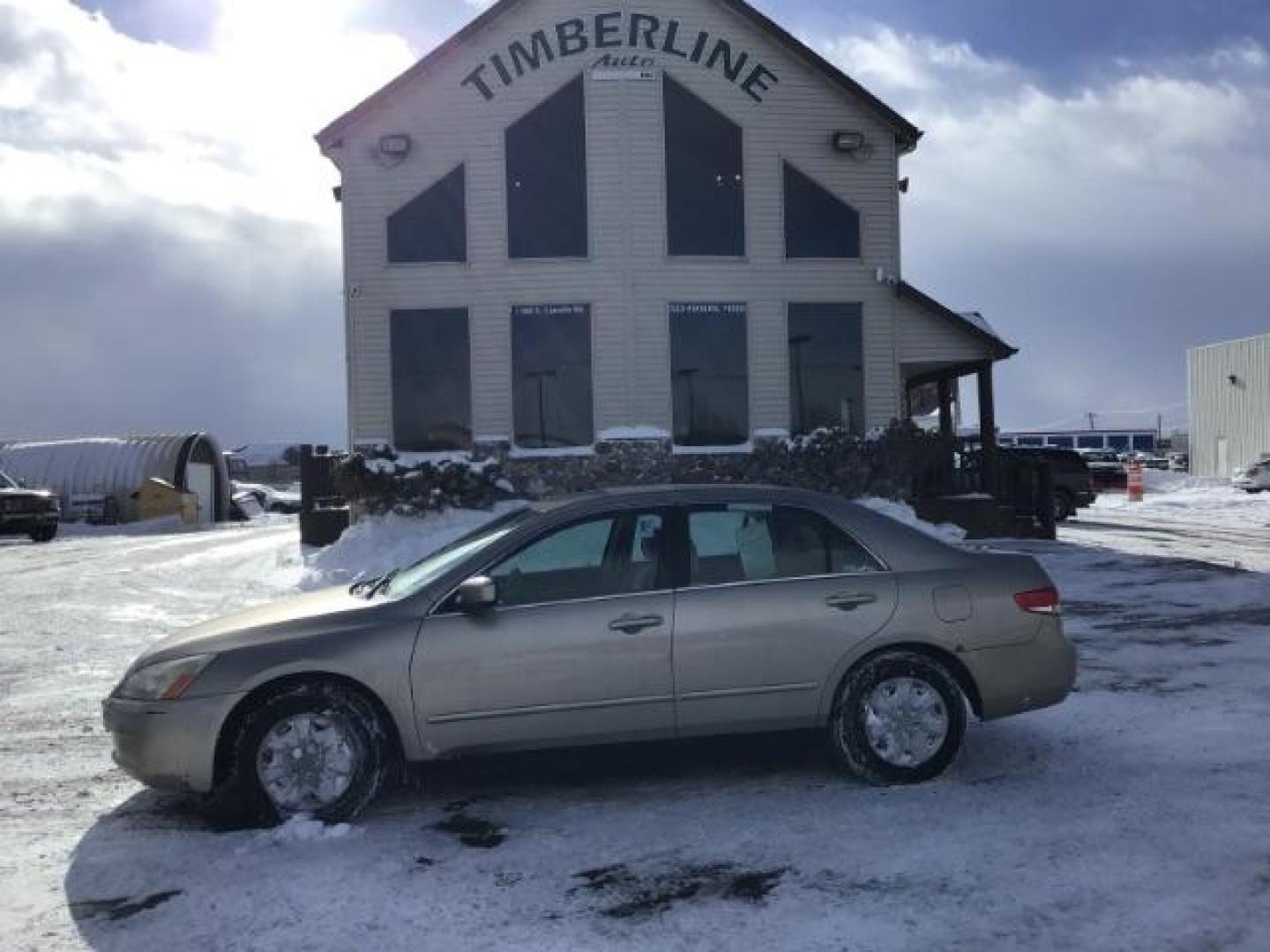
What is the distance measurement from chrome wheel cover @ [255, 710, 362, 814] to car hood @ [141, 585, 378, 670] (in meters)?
0.39

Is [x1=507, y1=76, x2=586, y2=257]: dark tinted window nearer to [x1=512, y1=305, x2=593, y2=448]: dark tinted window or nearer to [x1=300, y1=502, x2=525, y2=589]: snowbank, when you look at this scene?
[x1=512, y1=305, x2=593, y2=448]: dark tinted window

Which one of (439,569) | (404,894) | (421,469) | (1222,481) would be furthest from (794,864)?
(1222,481)

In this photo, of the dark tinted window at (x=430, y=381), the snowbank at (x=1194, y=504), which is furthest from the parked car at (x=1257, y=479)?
the dark tinted window at (x=430, y=381)

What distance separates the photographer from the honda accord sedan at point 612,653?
4.95 meters

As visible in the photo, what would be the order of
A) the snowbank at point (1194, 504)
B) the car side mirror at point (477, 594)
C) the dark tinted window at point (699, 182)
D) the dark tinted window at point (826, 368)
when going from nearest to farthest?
the car side mirror at point (477, 594), the dark tinted window at point (699, 182), the dark tinted window at point (826, 368), the snowbank at point (1194, 504)

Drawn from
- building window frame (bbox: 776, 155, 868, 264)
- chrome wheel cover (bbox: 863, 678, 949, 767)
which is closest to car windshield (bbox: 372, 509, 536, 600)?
chrome wheel cover (bbox: 863, 678, 949, 767)

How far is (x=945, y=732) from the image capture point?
17.8ft

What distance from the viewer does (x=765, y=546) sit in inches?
218

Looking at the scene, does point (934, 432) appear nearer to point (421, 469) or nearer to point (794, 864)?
point (421, 469)

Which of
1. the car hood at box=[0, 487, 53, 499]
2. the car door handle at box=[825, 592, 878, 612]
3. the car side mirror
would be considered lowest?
the car door handle at box=[825, 592, 878, 612]

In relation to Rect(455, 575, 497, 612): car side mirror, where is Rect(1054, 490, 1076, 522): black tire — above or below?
below

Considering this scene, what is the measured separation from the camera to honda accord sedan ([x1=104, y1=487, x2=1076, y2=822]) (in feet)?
16.3

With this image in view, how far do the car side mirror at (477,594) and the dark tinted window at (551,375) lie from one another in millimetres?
12912

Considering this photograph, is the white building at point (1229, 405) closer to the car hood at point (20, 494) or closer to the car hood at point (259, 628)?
the car hood at point (20, 494)
